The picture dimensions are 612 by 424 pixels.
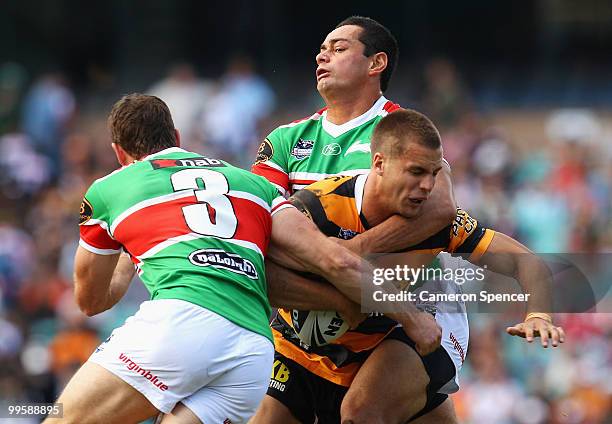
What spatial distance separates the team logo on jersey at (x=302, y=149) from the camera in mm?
6781

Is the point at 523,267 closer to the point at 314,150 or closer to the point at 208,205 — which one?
the point at 314,150

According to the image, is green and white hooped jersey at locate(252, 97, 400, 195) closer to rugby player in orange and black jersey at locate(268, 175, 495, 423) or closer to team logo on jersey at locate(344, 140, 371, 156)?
team logo on jersey at locate(344, 140, 371, 156)

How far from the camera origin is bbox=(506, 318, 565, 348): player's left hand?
5.77 metres

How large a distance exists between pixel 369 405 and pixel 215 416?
1006mm

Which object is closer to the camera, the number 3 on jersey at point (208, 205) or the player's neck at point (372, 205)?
the number 3 on jersey at point (208, 205)

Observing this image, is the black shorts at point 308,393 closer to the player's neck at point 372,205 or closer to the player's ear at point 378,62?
the player's neck at point 372,205

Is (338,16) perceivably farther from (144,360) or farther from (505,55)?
(144,360)

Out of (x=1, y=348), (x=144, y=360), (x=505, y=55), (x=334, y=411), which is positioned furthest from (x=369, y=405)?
(x=505, y=55)

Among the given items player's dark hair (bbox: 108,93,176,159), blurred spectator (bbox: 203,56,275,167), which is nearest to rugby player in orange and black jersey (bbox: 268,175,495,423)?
player's dark hair (bbox: 108,93,176,159)

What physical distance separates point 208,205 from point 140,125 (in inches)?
21.5

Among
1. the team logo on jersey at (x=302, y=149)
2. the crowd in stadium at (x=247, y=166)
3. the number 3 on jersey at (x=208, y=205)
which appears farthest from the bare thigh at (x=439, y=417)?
the number 3 on jersey at (x=208, y=205)

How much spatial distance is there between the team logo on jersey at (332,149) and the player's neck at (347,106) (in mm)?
169

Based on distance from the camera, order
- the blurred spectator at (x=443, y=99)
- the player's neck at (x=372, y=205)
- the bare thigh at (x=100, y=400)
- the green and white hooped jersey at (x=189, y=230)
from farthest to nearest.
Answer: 1. the blurred spectator at (x=443, y=99)
2. the player's neck at (x=372, y=205)
3. the green and white hooped jersey at (x=189, y=230)
4. the bare thigh at (x=100, y=400)

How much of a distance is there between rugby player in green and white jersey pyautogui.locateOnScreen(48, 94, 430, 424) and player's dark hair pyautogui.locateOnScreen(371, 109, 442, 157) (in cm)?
54
